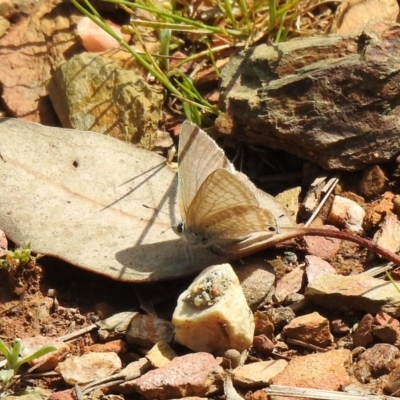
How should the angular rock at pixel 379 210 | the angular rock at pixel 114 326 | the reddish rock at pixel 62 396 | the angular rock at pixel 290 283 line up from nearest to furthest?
the reddish rock at pixel 62 396 → the angular rock at pixel 114 326 → the angular rock at pixel 290 283 → the angular rock at pixel 379 210

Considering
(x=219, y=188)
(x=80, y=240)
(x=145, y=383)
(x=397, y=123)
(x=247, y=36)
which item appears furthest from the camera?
(x=247, y=36)

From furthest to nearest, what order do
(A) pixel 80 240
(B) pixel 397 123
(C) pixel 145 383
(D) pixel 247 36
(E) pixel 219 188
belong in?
(D) pixel 247 36, (B) pixel 397 123, (A) pixel 80 240, (E) pixel 219 188, (C) pixel 145 383

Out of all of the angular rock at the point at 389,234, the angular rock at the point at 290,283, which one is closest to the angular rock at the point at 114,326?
the angular rock at the point at 290,283

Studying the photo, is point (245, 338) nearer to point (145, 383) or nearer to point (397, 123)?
point (145, 383)

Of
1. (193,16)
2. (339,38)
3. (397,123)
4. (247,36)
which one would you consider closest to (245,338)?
(397,123)

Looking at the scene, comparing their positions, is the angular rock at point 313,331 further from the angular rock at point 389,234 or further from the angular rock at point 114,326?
the angular rock at point 114,326

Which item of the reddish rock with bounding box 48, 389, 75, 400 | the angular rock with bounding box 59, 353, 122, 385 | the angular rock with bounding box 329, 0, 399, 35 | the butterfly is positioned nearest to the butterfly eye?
the butterfly

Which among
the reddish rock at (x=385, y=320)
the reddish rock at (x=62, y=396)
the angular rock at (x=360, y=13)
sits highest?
the angular rock at (x=360, y=13)
